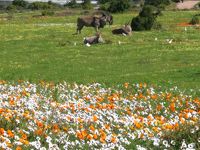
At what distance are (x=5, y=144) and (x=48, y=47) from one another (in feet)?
92.3

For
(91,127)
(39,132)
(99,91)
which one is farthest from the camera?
(99,91)

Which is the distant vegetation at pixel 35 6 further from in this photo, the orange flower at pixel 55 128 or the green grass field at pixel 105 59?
the orange flower at pixel 55 128

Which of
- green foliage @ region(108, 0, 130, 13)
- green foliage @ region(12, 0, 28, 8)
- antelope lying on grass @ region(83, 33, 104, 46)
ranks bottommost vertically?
green foliage @ region(12, 0, 28, 8)

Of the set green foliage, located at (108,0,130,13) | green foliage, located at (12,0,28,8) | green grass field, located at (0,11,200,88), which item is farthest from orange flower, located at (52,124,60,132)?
green foliage, located at (12,0,28,8)

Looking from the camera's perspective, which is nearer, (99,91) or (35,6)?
(99,91)

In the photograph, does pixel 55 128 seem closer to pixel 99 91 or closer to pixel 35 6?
pixel 99 91

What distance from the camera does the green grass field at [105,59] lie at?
22391 millimetres

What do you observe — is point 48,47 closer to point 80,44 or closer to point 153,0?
point 80,44

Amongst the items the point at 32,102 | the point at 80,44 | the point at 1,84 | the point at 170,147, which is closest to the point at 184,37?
the point at 80,44

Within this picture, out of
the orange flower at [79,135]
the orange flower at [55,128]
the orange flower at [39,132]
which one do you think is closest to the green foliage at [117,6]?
the orange flower at [55,128]

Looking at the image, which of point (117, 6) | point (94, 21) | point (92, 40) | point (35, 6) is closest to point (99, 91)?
point (92, 40)

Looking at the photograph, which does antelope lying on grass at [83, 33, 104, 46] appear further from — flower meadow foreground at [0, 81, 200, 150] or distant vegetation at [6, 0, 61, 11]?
distant vegetation at [6, 0, 61, 11]

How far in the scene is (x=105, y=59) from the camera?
2908 centimetres

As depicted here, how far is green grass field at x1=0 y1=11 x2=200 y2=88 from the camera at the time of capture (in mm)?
22391
